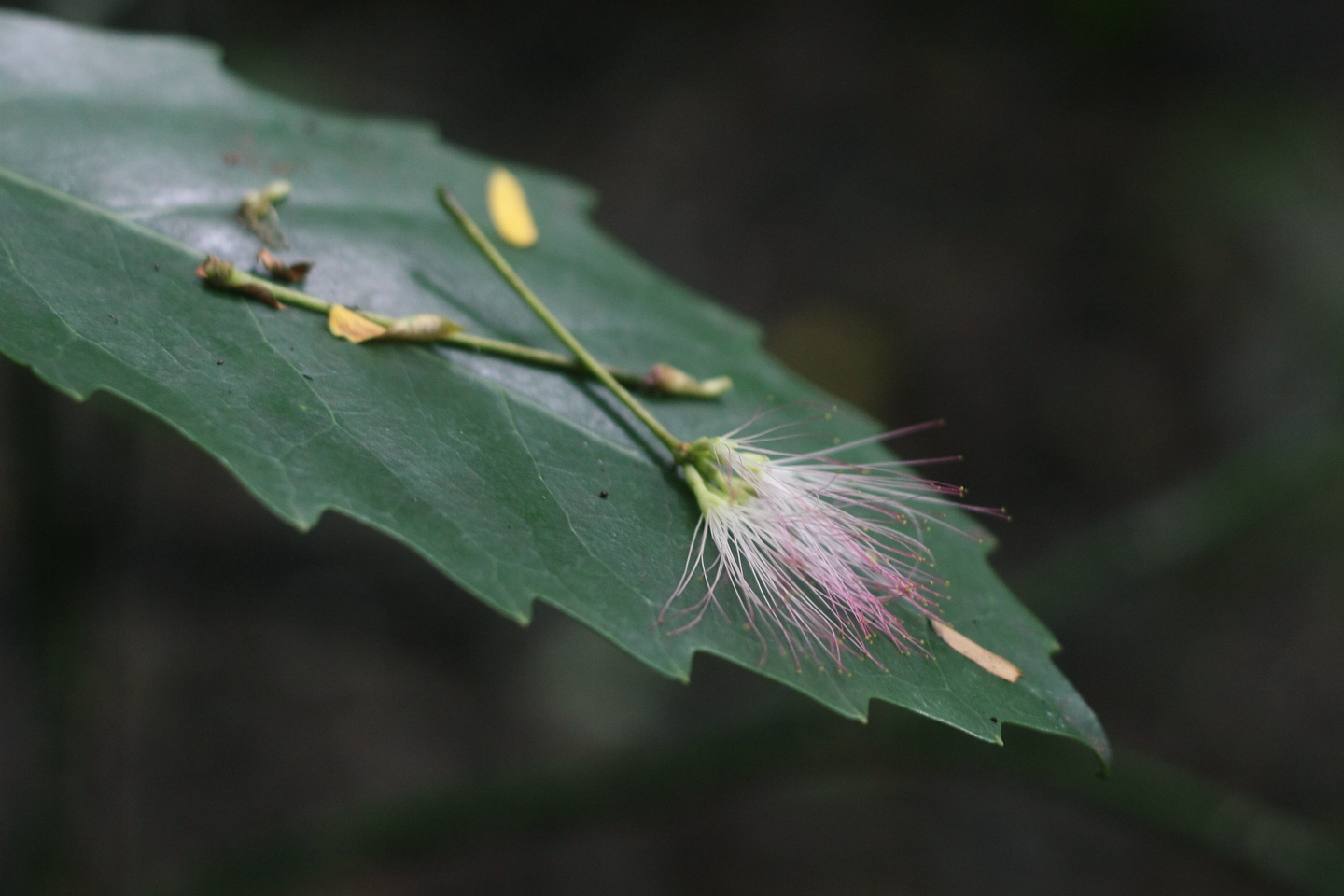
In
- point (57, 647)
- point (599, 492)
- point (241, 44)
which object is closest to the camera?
point (599, 492)

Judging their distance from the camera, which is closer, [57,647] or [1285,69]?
[57,647]

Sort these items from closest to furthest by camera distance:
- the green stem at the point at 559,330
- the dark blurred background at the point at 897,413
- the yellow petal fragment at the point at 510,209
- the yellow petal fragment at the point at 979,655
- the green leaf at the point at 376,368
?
the green leaf at the point at 376,368 → the yellow petal fragment at the point at 979,655 → the green stem at the point at 559,330 → the yellow petal fragment at the point at 510,209 → the dark blurred background at the point at 897,413

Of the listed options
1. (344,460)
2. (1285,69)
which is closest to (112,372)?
(344,460)

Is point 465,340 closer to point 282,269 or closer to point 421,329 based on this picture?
point 421,329

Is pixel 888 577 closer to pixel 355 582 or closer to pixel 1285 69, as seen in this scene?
pixel 355 582

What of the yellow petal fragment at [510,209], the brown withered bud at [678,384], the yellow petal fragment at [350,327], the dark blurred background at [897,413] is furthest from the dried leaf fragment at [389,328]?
the dark blurred background at [897,413]

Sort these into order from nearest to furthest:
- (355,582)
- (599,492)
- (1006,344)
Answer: (599,492) → (355,582) → (1006,344)

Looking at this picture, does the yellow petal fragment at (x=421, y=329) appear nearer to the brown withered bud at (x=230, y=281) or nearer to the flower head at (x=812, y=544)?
the brown withered bud at (x=230, y=281)
